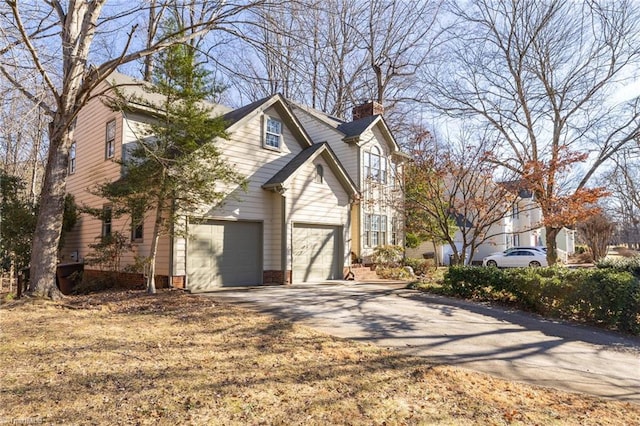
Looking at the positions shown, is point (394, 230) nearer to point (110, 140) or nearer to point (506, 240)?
point (110, 140)

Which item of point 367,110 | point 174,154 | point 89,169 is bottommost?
point 174,154

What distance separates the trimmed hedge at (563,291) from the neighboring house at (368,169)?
680 cm

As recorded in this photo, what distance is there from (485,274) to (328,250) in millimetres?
6086

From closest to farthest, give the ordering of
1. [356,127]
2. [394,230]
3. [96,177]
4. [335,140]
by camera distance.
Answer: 1. [96,177]
2. [356,127]
3. [335,140]
4. [394,230]

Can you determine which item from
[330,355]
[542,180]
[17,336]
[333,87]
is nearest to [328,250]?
[542,180]

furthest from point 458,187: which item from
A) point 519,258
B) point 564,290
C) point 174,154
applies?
point 519,258

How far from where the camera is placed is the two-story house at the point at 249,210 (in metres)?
12.2

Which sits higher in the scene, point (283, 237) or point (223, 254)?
point (283, 237)

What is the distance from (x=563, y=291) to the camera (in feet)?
32.9

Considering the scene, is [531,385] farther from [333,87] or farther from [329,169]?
[333,87]

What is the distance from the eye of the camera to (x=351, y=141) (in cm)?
1911

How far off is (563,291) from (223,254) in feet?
31.7

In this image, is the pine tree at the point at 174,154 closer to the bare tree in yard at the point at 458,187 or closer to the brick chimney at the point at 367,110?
the bare tree in yard at the point at 458,187

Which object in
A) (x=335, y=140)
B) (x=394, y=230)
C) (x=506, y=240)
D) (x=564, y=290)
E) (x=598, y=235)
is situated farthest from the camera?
(x=506, y=240)
